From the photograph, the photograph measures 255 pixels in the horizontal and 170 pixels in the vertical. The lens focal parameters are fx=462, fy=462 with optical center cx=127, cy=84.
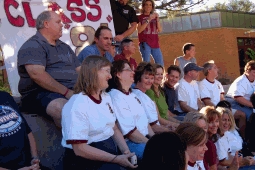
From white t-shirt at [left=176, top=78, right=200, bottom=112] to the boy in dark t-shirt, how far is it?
341 centimetres

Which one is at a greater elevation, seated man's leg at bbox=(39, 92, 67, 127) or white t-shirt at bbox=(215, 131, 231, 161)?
seated man's leg at bbox=(39, 92, 67, 127)

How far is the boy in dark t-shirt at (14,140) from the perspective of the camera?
360 centimetres

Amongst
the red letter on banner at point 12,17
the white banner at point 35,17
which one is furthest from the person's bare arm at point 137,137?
the red letter on banner at point 12,17

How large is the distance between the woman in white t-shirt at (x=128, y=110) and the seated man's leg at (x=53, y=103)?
1.73 ft

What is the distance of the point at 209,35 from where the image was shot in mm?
24156

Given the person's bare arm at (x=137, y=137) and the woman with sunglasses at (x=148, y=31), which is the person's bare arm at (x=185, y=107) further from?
the person's bare arm at (x=137, y=137)

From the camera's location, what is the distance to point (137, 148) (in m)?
4.41

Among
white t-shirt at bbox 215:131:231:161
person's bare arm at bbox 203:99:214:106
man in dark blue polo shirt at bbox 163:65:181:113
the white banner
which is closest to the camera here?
white t-shirt at bbox 215:131:231:161

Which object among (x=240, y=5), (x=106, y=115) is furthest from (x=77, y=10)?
(x=240, y=5)

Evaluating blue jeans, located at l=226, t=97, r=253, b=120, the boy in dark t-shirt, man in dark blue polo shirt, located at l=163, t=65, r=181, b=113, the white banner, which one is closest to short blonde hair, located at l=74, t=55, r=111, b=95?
the boy in dark t-shirt

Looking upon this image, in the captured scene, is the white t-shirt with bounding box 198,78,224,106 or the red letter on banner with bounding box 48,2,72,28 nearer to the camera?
the red letter on banner with bounding box 48,2,72,28

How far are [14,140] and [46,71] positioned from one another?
1.14m

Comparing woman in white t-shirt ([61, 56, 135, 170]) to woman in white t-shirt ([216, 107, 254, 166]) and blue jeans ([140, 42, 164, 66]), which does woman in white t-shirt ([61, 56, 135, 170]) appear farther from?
blue jeans ([140, 42, 164, 66])

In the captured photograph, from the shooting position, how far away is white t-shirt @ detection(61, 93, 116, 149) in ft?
12.2
